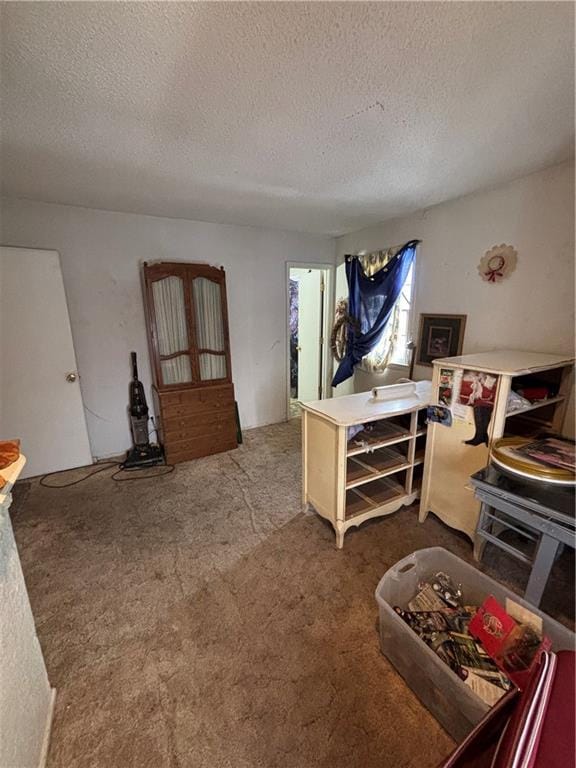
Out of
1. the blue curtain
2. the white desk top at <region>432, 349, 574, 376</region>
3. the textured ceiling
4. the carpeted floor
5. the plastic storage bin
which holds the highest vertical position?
the textured ceiling

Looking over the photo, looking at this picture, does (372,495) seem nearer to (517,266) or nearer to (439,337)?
(439,337)

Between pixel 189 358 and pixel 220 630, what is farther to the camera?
pixel 189 358

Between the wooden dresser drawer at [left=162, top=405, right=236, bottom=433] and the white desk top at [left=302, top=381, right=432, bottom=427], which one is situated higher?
the white desk top at [left=302, top=381, right=432, bottom=427]

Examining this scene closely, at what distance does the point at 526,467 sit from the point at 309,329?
3435 millimetres

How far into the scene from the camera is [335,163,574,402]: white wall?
6.63ft

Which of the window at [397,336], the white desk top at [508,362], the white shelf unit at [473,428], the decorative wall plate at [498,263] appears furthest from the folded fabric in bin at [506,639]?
the window at [397,336]

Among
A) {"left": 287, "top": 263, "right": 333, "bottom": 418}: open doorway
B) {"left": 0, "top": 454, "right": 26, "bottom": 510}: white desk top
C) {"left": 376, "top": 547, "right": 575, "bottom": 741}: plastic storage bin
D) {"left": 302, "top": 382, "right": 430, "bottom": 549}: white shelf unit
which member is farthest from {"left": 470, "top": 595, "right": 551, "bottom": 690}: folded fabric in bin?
{"left": 287, "top": 263, "right": 333, "bottom": 418}: open doorway

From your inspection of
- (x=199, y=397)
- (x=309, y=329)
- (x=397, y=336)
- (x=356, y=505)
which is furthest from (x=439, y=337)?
(x=199, y=397)

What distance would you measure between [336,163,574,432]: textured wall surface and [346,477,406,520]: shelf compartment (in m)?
1.23

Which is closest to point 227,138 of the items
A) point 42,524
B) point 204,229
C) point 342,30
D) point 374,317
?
point 342,30

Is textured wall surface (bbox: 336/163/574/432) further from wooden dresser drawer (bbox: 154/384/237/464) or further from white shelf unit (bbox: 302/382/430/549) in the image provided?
wooden dresser drawer (bbox: 154/384/237/464)

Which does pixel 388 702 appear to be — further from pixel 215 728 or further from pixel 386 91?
pixel 386 91

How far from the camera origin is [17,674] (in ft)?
2.96

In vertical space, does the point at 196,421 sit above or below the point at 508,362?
below
